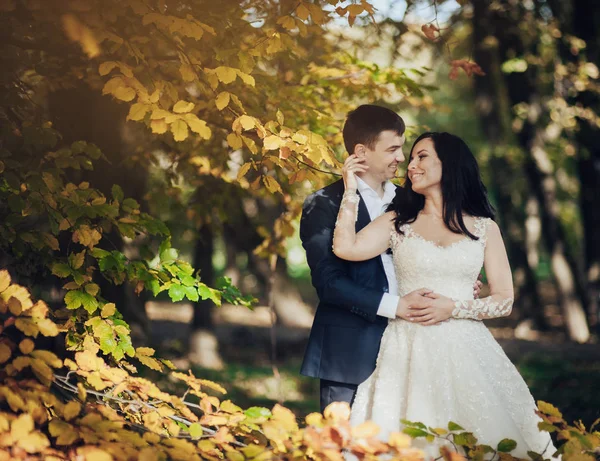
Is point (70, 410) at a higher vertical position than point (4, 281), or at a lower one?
lower

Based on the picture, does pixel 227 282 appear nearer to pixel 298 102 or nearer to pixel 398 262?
pixel 398 262

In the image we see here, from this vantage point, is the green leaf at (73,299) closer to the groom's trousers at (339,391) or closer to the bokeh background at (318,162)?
the bokeh background at (318,162)

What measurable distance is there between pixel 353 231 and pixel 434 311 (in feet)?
1.93

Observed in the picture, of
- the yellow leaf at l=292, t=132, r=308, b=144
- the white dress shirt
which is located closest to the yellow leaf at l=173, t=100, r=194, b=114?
the yellow leaf at l=292, t=132, r=308, b=144

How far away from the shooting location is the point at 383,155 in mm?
4172

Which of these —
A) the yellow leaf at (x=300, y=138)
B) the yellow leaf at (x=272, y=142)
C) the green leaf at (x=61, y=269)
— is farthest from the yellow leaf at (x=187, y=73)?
the green leaf at (x=61, y=269)

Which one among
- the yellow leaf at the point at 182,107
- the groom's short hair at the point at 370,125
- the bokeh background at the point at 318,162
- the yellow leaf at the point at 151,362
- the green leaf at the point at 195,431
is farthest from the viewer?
the bokeh background at the point at 318,162

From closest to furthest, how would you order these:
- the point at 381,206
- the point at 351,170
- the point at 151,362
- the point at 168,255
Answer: the point at 151,362 < the point at 351,170 < the point at 168,255 < the point at 381,206

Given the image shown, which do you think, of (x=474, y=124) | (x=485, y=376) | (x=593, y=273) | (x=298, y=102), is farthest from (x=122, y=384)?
(x=474, y=124)

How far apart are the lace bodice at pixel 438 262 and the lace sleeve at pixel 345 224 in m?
0.27

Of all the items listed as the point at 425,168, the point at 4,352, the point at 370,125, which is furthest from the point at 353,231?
the point at 4,352

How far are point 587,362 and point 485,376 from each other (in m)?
8.07

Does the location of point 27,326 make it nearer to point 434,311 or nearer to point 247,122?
point 247,122

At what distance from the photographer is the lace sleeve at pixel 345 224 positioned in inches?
151
